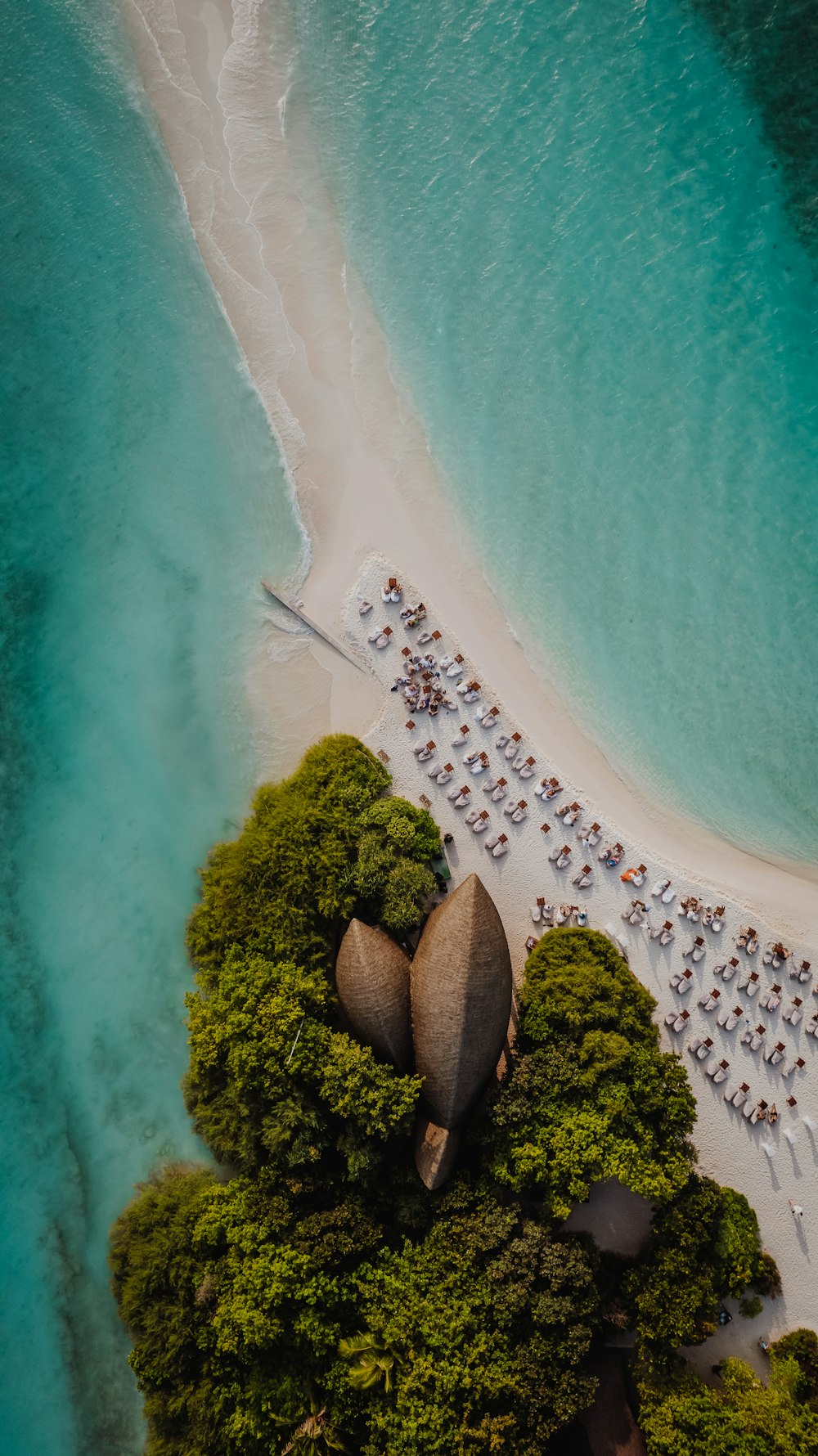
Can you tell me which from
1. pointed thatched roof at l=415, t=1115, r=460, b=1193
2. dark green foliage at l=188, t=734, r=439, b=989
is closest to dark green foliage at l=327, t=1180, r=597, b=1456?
pointed thatched roof at l=415, t=1115, r=460, b=1193

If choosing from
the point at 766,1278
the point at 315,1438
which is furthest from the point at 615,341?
the point at 315,1438

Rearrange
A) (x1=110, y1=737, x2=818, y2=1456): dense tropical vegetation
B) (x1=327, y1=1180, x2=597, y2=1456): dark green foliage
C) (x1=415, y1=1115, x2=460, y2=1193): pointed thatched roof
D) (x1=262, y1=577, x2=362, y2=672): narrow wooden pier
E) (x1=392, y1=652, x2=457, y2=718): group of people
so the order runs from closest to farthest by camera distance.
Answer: (x1=327, y1=1180, x2=597, y2=1456): dark green foliage, (x1=110, y1=737, x2=818, y2=1456): dense tropical vegetation, (x1=415, y1=1115, x2=460, y2=1193): pointed thatched roof, (x1=392, y1=652, x2=457, y2=718): group of people, (x1=262, y1=577, x2=362, y2=672): narrow wooden pier

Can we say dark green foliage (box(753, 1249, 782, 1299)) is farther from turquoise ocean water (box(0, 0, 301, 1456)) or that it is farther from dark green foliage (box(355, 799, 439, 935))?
turquoise ocean water (box(0, 0, 301, 1456))

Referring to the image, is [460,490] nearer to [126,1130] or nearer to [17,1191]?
[126,1130]

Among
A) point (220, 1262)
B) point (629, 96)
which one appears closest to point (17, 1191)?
point (220, 1262)

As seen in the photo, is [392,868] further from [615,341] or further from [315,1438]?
[615,341]

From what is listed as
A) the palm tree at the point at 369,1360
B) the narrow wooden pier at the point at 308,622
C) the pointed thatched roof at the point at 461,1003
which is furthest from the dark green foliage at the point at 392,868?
the palm tree at the point at 369,1360
